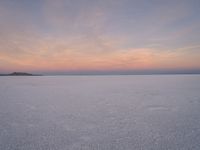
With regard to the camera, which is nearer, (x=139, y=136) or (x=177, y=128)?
(x=139, y=136)

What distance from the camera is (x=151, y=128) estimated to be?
3.26 metres

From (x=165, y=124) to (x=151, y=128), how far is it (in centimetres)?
48

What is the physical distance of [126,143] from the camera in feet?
8.49

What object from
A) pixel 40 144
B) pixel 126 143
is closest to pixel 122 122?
pixel 126 143

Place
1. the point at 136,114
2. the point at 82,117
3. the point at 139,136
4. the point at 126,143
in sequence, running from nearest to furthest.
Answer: the point at 126,143, the point at 139,136, the point at 82,117, the point at 136,114

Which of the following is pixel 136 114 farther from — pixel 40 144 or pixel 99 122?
pixel 40 144

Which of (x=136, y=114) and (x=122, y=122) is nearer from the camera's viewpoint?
(x=122, y=122)

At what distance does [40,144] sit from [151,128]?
225 cm

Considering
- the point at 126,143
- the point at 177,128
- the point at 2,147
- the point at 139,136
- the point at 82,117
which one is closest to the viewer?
the point at 2,147

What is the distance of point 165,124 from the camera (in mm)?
3498

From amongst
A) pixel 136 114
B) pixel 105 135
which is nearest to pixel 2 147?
pixel 105 135

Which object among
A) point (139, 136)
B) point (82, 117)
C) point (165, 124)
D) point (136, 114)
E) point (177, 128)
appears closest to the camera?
point (139, 136)

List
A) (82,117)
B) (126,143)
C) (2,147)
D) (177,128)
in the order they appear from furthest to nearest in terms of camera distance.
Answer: (82,117)
(177,128)
(126,143)
(2,147)

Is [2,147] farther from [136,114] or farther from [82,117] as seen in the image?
[136,114]
